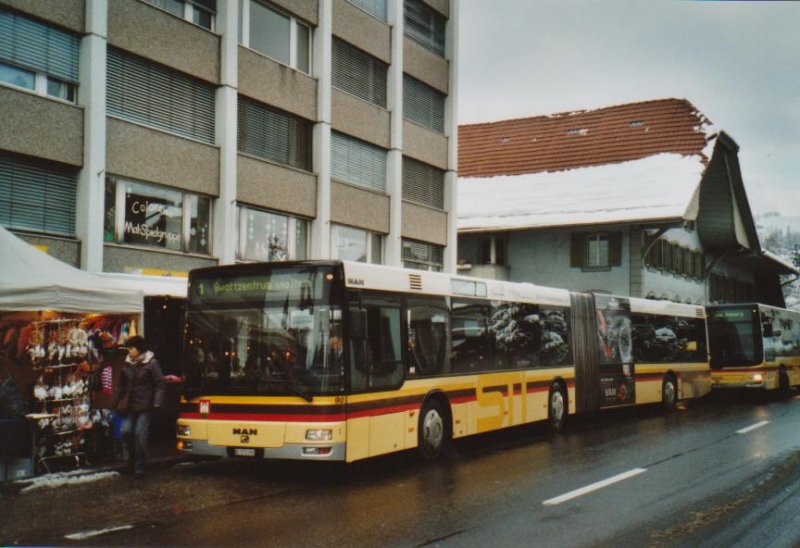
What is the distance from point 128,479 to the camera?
37.3ft

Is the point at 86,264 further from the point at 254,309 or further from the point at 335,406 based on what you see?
the point at 335,406

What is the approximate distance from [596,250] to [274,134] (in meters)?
18.8

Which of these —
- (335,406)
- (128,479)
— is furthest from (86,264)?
(335,406)

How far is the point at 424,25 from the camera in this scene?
29078 millimetres

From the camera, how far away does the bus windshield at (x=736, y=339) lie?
26.5m

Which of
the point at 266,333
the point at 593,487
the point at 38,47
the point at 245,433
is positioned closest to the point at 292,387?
Result: the point at 266,333

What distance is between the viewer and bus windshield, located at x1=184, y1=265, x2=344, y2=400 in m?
10.5

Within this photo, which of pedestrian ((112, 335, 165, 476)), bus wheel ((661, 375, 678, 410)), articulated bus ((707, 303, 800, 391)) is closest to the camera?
pedestrian ((112, 335, 165, 476))

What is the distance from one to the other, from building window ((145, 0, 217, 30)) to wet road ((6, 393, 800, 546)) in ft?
35.9

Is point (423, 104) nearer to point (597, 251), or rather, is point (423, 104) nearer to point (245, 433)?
point (597, 251)

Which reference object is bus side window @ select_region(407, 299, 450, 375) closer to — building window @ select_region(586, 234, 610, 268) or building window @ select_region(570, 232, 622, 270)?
building window @ select_region(570, 232, 622, 270)

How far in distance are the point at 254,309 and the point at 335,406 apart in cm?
158

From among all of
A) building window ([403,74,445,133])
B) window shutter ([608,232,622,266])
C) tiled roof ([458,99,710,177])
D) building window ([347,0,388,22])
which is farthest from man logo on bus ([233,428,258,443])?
tiled roof ([458,99,710,177])

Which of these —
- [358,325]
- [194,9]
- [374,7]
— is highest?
[374,7]
